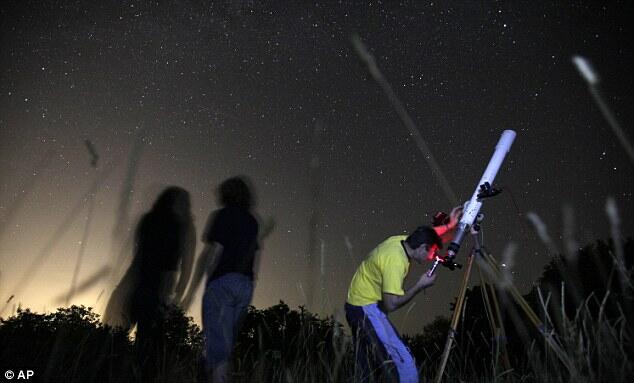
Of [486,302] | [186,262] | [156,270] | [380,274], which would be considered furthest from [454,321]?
[156,270]

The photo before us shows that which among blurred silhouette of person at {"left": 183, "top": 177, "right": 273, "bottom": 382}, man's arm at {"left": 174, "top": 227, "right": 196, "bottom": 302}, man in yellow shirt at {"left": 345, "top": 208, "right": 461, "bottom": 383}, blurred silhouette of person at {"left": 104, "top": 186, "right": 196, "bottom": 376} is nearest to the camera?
blurred silhouette of person at {"left": 183, "top": 177, "right": 273, "bottom": 382}

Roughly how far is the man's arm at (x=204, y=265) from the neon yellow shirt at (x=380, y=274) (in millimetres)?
1094

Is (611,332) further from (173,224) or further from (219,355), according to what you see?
(173,224)

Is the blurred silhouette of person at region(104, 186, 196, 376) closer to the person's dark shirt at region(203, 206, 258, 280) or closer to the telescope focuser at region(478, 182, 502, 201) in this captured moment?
the person's dark shirt at region(203, 206, 258, 280)

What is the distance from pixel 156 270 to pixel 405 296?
73.6 inches

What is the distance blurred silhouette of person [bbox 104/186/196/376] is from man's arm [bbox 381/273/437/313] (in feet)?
4.98

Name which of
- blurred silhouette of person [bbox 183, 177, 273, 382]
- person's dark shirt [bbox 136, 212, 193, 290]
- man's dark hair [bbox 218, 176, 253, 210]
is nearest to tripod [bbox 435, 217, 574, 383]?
blurred silhouette of person [bbox 183, 177, 273, 382]

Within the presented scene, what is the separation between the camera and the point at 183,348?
390 centimetres

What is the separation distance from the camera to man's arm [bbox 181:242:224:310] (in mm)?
3988

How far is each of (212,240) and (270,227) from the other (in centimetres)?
45

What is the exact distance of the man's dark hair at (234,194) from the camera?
167 inches

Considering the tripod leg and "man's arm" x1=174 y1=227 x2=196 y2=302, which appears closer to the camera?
the tripod leg

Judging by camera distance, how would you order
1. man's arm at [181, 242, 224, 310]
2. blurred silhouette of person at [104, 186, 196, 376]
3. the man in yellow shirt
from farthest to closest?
blurred silhouette of person at [104, 186, 196, 376]
man's arm at [181, 242, 224, 310]
the man in yellow shirt

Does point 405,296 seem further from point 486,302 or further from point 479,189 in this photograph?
point 479,189
